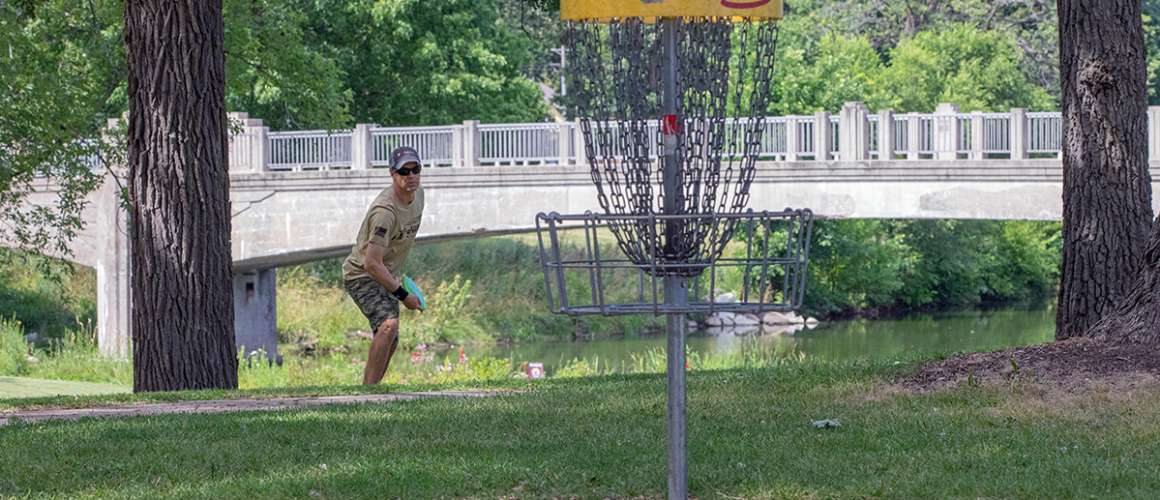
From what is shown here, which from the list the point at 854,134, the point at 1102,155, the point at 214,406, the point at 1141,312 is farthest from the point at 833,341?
the point at 214,406

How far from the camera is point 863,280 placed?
1895 inches

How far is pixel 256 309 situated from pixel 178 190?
77.4 ft

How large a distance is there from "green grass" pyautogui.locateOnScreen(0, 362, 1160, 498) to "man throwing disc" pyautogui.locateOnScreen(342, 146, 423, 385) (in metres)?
1.33

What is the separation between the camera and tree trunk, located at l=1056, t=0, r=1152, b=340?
12.7 metres

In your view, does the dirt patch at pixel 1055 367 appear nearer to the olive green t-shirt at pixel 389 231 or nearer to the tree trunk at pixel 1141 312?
the tree trunk at pixel 1141 312

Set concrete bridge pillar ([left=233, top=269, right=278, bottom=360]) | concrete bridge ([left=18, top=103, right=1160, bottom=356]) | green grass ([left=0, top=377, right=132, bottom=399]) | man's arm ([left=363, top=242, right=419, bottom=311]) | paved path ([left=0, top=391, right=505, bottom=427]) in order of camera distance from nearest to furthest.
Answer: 1. paved path ([left=0, top=391, right=505, bottom=427])
2. man's arm ([left=363, top=242, right=419, bottom=311])
3. green grass ([left=0, top=377, right=132, bottom=399])
4. concrete bridge ([left=18, top=103, right=1160, bottom=356])
5. concrete bridge pillar ([left=233, top=269, right=278, bottom=360])

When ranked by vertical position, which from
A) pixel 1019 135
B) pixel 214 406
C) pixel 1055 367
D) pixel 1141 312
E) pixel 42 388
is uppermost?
pixel 1019 135

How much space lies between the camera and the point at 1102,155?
12.8 m

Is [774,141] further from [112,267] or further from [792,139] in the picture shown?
[112,267]

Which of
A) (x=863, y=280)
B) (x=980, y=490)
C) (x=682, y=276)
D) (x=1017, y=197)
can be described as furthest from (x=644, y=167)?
(x=863, y=280)

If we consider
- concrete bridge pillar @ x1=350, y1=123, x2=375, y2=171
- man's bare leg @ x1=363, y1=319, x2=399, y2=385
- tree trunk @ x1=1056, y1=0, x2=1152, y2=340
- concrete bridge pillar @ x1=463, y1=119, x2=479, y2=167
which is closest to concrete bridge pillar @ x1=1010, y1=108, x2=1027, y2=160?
concrete bridge pillar @ x1=463, y1=119, x2=479, y2=167

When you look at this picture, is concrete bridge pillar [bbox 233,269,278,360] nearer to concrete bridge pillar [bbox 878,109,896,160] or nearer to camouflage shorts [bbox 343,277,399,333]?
concrete bridge pillar [bbox 878,109,896,160]

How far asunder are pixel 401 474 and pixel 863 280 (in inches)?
1638

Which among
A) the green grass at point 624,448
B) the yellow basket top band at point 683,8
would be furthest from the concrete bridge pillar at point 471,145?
the yellow basket top band at point 683,8
